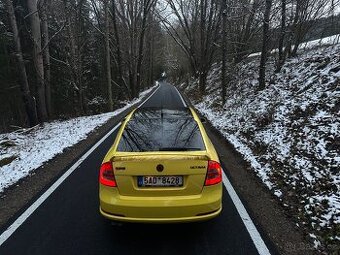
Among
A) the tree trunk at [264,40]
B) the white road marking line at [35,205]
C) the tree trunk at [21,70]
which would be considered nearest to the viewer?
the white road marking line at [35,205]

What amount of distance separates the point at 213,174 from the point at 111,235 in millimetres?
1701

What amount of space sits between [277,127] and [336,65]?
10.9ft

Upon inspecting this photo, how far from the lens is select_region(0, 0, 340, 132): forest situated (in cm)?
1655

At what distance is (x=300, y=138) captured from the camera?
8.20 meters

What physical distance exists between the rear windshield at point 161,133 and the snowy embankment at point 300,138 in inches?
83.9

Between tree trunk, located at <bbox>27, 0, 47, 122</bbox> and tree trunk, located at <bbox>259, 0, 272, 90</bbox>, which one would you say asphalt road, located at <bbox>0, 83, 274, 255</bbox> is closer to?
tree trunk, located at <bbox>259, 0, 272, 90</bbox>

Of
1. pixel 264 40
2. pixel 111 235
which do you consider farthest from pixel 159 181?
pixel 264 40

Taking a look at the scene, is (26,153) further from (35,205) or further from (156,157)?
(156,157)

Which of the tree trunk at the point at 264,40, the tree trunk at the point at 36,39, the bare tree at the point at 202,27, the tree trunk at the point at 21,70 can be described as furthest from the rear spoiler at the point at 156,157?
the bare tree at the point at 202,27

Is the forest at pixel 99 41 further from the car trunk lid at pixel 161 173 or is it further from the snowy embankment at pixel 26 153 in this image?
the car trunk lid at pixel 161 173

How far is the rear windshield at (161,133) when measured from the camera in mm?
4738

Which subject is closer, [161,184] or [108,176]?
[161,184]

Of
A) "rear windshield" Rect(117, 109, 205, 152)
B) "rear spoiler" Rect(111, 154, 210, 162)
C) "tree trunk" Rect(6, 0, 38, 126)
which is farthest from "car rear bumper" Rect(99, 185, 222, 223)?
"tree trunk" Rect(6, 0, 38, 126)

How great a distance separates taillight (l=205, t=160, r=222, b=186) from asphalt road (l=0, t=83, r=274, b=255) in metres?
0.85
